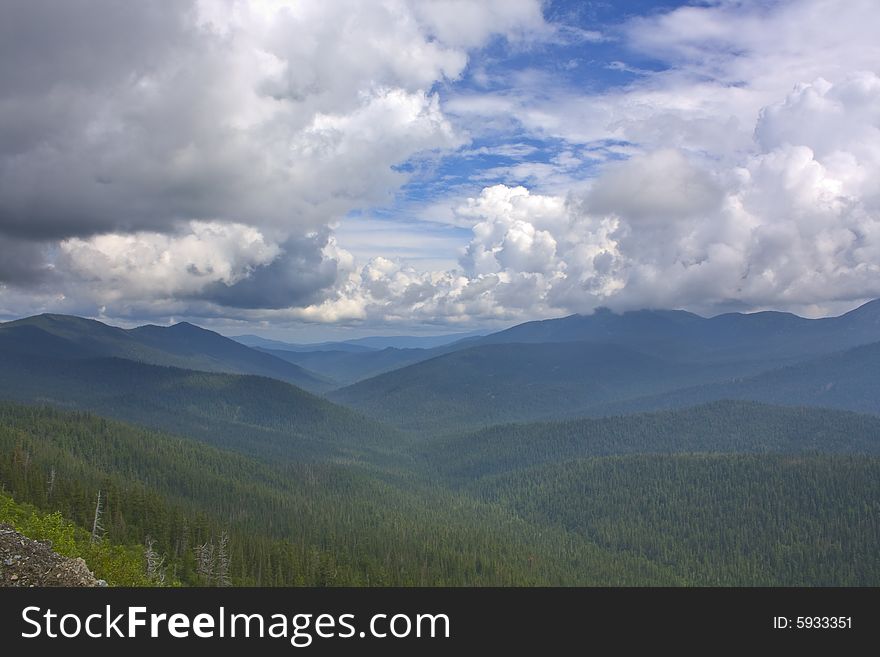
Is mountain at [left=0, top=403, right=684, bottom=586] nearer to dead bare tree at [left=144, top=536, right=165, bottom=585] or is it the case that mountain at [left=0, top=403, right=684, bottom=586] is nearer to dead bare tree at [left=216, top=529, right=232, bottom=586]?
dead bare tree at [left=216, top=529, right=232, bottom=586]

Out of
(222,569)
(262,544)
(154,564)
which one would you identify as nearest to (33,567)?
(154,564)

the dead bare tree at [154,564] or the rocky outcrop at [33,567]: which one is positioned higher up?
the rocky outcrop at [33,567]

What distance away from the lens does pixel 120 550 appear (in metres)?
85.4

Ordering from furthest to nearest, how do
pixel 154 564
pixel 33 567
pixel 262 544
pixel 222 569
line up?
pixel 262 544, pixel 222 569, pixel 154 564, pixel 33 567

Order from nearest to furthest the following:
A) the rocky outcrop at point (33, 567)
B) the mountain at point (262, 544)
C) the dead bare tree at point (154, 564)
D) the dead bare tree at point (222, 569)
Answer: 1. the rocky outcrop at point (33, 567)
2. the dead bare tree at point (154, 564)
3. the dead bare tree at point (222, 569)
4. the mountain at point (262, 544)

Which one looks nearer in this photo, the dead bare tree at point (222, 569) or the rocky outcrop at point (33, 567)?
the rocky outcrop at point (33, 567)

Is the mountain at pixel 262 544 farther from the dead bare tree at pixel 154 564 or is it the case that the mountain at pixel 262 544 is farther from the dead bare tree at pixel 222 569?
the dead bare tree at pixel 154 564

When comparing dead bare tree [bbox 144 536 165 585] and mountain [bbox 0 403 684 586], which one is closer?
dead bare tree [bbox 144 536 165 585]

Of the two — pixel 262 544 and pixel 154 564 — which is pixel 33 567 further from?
pixel 262 544

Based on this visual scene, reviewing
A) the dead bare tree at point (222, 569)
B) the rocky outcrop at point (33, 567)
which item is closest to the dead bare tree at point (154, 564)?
the dead bare tree at point (222, 569)

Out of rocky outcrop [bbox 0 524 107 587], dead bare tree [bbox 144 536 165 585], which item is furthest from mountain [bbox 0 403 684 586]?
rocky outcrop [bbox 0 524 107 587]
